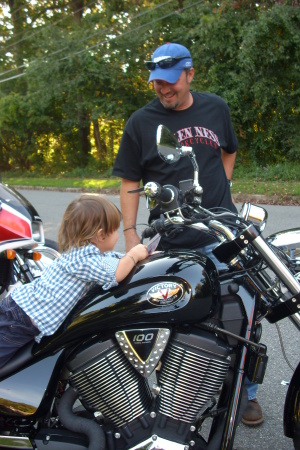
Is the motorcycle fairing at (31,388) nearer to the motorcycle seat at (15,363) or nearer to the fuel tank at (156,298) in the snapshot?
the motorcycle seat at (15,363)

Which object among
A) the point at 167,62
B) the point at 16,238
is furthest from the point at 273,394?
the point at 167,62

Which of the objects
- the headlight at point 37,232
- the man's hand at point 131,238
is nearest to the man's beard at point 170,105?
the man's hand at point 131,238

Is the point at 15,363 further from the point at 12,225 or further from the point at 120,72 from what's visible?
the point at 120,72

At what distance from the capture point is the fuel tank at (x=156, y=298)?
1.94 m

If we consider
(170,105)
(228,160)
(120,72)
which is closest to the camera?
(170,105)

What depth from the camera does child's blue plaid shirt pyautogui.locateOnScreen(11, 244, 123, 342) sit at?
2.07 metres

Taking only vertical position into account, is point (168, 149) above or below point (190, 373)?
above

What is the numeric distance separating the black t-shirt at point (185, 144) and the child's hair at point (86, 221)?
2.02 ft

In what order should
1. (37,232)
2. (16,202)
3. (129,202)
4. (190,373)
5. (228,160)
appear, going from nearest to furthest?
1. (190,373)
2. (129,202)
3. (228,160)
4. (16,202)
5. (37,232)

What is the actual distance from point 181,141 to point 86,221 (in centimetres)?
86

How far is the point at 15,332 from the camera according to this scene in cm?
220

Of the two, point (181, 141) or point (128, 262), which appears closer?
point (128, 262)

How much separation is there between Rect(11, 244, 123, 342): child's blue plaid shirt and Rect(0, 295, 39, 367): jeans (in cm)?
5

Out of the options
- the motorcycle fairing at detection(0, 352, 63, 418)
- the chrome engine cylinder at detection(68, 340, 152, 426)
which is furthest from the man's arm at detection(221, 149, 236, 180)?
the motorcycle fairing at detection(0, 352, 63, 418)
